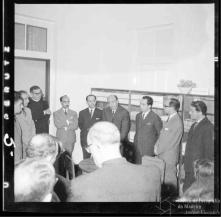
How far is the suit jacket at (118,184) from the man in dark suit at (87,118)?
0.68 ft

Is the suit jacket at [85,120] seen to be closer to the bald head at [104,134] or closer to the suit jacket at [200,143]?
the bald head at [104,134]

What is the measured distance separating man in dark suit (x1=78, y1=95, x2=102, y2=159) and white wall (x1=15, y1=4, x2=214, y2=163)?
4 cm

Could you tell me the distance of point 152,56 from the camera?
7.06ft

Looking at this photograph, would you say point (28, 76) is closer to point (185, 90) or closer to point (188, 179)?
point (185, 90)

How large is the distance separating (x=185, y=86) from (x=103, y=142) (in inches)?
25.3

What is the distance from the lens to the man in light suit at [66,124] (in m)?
2.17

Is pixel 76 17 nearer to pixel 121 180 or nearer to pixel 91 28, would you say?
pixel 91 28

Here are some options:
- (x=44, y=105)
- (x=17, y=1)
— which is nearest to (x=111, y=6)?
(x=17, y=1)

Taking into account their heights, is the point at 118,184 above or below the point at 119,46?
below

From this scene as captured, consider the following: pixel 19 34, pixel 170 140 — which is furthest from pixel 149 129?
pixel 19 34

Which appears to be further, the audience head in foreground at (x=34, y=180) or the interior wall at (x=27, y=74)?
the interior wall at (x=27, y=74)

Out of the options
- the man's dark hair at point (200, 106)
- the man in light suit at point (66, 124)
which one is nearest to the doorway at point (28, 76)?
the man in light suit at point (66, 124)

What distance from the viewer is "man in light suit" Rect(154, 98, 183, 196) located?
214cm

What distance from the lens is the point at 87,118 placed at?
2.17m
